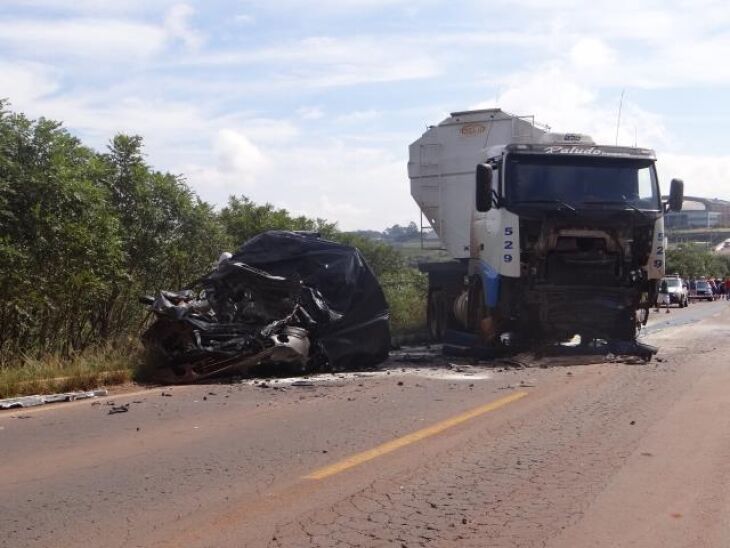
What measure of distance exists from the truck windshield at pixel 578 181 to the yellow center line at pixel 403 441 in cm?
464

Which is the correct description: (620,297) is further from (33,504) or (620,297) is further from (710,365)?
(33,504)

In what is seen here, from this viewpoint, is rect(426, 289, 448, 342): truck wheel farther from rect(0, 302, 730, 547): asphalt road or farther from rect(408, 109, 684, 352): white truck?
rect(0, 302, 730, 547): asphalt road

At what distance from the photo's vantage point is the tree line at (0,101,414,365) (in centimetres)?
1320

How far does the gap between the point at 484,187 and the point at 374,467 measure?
26.5 feet

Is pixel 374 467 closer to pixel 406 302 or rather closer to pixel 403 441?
pixel 403 441

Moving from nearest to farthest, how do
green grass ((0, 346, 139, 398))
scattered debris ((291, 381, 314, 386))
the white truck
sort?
green grass ((0, 346, 139, 398)), scattered debris ((291, 381, 314, 386)), the white truck

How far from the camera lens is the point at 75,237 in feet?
44.4

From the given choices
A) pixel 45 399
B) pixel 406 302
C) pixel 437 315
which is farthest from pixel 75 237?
pixel 406 302

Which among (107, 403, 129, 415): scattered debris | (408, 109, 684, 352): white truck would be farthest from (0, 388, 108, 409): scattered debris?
(408, 109, 684, 352): white truck

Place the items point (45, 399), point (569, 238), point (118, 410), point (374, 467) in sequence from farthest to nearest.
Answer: point (569, 238)
point (45, 399)
point (118, 410)
point (374, 467)

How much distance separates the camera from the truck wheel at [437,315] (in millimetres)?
19484

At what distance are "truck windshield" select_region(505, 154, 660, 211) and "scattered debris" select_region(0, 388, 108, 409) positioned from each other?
7.06 metres

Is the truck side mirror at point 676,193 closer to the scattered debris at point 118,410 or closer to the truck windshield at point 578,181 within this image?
the truck windshield at point 578,181

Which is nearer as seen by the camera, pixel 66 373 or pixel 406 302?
pixel 66 373
